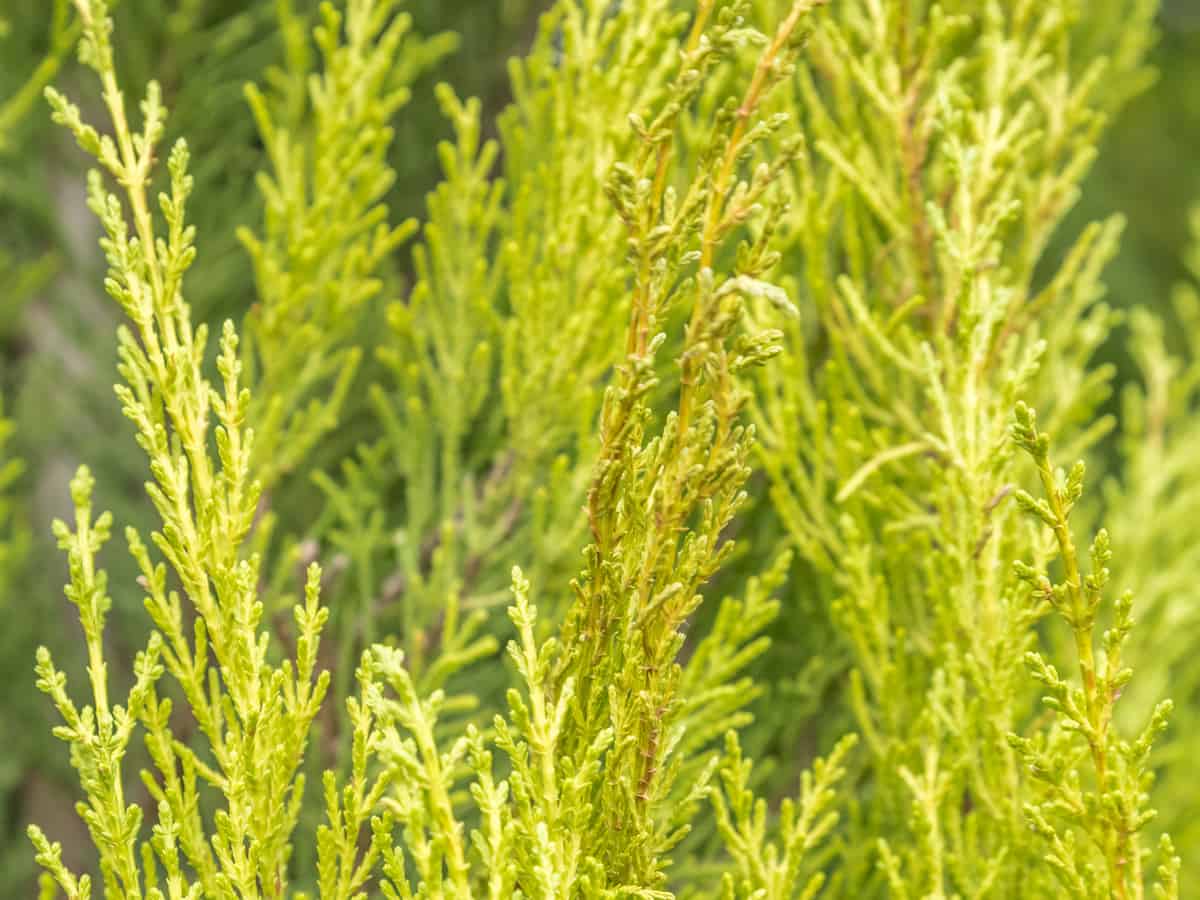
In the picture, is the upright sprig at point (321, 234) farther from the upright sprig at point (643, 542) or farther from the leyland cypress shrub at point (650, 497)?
the upright sprig at point (643, 542)

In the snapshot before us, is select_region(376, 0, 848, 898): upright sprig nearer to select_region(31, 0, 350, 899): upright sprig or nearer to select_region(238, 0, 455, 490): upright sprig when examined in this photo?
select_region(31, 0, 350, 899): upright sprig

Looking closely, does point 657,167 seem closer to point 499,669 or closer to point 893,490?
point 893,490

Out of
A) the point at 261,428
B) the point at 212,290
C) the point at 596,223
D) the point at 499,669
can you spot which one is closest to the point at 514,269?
the point at 596,223

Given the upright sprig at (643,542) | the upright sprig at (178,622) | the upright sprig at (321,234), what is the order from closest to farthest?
1. the upright sprig at (643,542)
2. the upright sprig at (178,622)
3. the upright sprig at (321,234)

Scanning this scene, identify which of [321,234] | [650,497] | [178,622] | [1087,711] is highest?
[321,234]

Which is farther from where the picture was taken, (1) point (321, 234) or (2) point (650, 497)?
(1) point (321, 234)

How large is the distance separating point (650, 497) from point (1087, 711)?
0.62 metres

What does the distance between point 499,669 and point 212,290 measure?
5.04 ft

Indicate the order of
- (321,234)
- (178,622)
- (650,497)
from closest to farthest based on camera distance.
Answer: (650,497) → (178,622) → (321,234)

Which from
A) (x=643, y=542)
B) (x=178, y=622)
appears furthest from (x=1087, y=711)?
(x=178, y=622)

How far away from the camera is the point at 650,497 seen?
128 centimetres

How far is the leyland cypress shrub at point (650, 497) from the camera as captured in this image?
1284 millimetres

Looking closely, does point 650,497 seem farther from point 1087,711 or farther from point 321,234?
point 321,234

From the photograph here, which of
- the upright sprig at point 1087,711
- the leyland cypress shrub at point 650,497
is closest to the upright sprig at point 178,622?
the leyland cypress shrub at point 650,497
